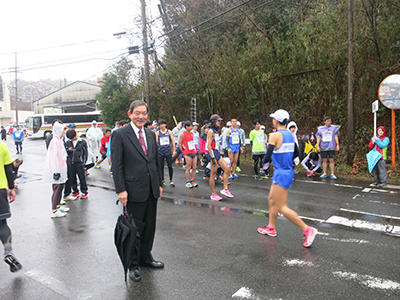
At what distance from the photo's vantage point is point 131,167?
3836 mm

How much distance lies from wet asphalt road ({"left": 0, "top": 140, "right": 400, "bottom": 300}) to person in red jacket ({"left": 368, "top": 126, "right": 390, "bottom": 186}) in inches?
43.5

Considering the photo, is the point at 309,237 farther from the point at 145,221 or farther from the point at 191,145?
the point at 191,145

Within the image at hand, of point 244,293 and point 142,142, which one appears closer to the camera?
point 244,293

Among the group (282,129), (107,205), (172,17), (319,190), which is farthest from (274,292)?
(172,17)

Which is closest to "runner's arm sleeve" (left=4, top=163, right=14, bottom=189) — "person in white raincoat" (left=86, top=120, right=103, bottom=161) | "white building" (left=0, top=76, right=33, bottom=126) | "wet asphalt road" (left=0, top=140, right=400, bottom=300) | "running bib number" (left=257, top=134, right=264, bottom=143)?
"wet asphalt road" (left=0, top=140, right=400, bottom=300)

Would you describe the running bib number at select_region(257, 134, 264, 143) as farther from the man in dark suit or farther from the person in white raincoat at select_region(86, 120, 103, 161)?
the man in dark suit

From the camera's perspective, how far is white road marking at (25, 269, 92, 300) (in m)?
3.60

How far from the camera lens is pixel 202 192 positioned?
8742mm

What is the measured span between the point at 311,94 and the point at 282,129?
1081cm

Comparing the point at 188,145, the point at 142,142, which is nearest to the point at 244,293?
the point at 142,142

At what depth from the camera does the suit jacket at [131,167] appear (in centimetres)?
376

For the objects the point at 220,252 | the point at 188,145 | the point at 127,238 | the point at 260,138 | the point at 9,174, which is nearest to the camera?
the point at 127,238

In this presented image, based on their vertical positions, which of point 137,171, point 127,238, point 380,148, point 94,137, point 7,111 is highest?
point 7,111

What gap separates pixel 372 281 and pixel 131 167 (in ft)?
10.2
